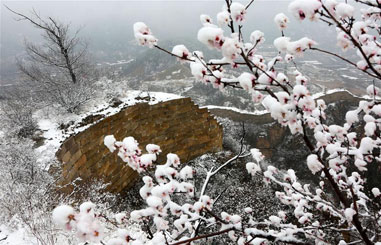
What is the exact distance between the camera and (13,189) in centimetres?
457

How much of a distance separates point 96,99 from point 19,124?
7.58ft

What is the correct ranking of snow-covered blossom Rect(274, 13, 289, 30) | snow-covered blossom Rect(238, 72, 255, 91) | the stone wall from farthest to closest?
the stone wall → snow-covered blossom Rect(274, 13, 289, 30) → snow-covered blossom Rect(238, 72, 255, 91)

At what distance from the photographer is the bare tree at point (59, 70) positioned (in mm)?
7410

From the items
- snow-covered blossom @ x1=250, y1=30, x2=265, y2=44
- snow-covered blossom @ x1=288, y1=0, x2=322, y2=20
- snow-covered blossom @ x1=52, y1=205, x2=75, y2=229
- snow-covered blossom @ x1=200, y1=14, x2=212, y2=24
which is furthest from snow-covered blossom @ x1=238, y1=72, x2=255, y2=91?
snow-covered blossom @ x1=52, y1=205, x2=75, y2=229

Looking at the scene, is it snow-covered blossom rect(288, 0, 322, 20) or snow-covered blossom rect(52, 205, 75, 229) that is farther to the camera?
snow-covered blossom rect(288, 0, 322, 20)

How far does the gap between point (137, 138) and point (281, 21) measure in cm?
628

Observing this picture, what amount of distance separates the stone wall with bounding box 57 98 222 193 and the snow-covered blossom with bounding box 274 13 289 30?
5676 millimetres

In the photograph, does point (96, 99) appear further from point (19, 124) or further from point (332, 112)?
point (332, 112)

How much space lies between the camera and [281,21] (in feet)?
5.41

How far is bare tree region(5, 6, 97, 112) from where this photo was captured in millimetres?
7410

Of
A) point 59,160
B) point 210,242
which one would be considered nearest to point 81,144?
point 59,160

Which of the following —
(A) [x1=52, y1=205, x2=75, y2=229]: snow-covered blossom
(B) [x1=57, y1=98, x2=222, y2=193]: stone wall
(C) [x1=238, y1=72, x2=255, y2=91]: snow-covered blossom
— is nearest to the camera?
(A) [x1=52, y1=205, x2=75, y2=229]: snow-covered blossom

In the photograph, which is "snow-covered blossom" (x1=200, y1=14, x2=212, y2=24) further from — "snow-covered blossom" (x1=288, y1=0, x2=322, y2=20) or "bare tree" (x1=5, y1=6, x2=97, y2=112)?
"bare tree" (x1=5, y1=6, x2=97, y2=112)

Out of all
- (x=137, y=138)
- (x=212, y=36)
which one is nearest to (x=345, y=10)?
(x=212, y=36)
